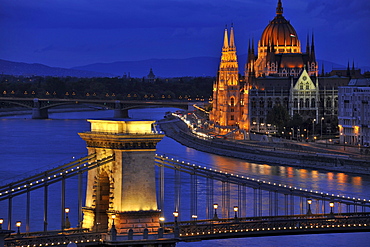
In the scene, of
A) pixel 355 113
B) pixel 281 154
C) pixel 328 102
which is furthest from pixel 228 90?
pixel 281 154

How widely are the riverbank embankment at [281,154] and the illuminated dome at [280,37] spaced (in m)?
25.3

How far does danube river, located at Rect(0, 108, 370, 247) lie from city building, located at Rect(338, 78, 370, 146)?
25.7ft

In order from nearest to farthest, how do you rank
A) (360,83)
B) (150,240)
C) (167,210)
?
1. (150,240)
2. (167,210)
3. (360,83)

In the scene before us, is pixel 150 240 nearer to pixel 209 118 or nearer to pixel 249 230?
pixel 249 230

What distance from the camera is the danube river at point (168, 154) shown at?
31.0m

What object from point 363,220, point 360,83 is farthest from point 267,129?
point 363,220

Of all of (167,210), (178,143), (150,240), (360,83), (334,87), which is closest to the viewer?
(150,240)

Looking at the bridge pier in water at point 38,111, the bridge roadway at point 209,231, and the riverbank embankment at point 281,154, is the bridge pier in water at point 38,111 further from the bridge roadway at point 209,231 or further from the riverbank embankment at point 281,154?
the bridge roadway at point 209,231

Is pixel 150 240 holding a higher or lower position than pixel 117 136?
lower

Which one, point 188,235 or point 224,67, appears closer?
point 188,235

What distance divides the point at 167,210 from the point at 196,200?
1.22 m

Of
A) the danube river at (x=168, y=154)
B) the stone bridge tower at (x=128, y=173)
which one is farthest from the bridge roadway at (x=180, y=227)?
the danube river at (x=168, y=154)

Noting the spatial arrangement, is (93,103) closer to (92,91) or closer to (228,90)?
(228,90)

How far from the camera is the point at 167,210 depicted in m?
34.7
